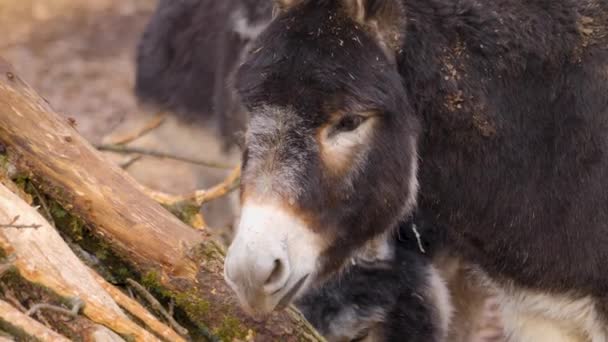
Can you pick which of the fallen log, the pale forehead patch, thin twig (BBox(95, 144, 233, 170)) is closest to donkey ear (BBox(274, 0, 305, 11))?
the pale forehead patch

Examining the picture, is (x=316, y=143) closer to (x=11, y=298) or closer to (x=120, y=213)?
(x=120, y=213)

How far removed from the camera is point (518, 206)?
3.41 m

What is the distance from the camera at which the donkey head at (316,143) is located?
112 inches

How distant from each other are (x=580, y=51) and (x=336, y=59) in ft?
2.83

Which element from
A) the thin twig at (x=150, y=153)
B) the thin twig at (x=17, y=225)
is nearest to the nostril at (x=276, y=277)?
the thin twig at (x=17, y=225)

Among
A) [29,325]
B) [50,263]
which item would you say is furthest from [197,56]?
[29,325]

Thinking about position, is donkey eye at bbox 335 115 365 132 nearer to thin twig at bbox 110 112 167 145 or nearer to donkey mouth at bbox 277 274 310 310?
donkey mouth at bbox 277 274 310 310

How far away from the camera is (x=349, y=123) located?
296 cm

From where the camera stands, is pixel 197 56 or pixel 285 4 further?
pixel 197 56

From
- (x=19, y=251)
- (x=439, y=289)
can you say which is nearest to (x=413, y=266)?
(x=439, y=289)

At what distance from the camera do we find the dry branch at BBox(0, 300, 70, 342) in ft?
9.06

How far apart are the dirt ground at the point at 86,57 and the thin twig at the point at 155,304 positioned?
161 inches

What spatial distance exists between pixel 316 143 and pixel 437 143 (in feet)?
1.77

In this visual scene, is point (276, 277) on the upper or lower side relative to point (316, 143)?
lower
